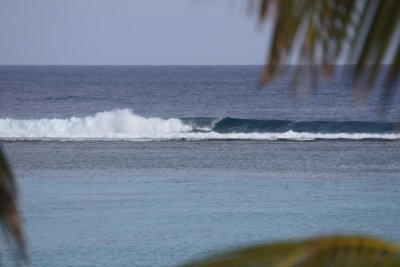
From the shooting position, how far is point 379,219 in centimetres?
1257

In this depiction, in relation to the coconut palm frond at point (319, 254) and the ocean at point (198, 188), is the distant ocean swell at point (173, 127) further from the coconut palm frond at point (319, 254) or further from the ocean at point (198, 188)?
the coconut palm frond at point (319, 254)

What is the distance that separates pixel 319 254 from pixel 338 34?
1.46 feet

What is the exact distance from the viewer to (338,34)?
4.42 feet

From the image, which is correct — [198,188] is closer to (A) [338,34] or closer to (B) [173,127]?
(A) [338,34]

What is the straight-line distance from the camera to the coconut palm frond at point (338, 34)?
1.22 metres

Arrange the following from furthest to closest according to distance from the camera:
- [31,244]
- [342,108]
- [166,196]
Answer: [342,108], [166,196], [31,244]

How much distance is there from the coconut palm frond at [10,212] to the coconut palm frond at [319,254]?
84 centimetres

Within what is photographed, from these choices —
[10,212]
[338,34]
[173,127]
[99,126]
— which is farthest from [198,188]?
[173,127]

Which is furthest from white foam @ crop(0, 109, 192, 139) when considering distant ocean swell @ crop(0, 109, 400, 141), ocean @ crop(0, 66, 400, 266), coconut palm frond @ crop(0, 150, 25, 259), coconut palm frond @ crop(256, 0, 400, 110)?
coconut palm frond @ crop(256, 0, 400, 110)

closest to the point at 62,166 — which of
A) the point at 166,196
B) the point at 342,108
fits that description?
the point at 166,196

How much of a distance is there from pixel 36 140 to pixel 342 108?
78.1ft

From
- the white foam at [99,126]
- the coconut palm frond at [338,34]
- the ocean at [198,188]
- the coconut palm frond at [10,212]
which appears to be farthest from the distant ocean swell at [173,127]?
the coconut palm frond at [338,34]

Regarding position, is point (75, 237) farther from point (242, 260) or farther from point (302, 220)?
point (242, 260)

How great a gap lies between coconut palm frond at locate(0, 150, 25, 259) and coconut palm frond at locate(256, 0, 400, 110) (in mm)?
977
